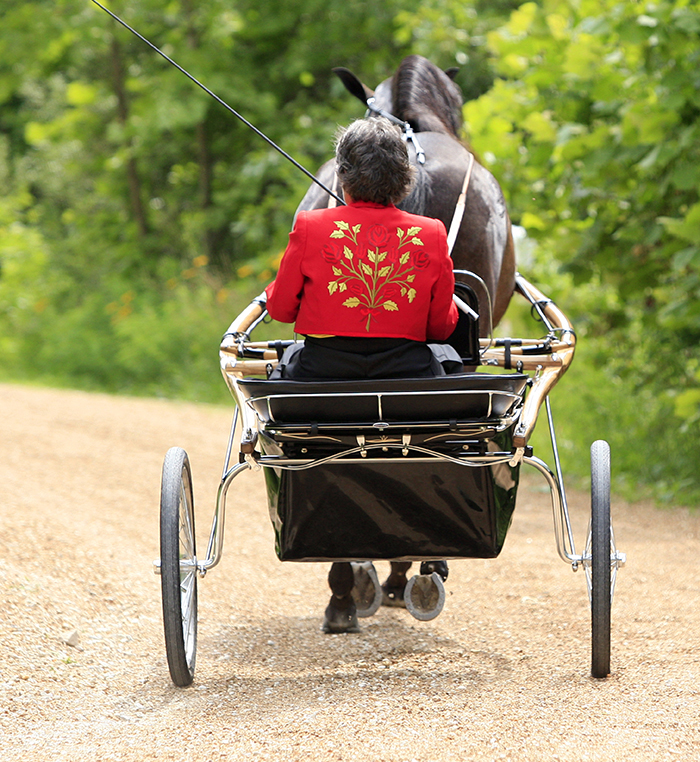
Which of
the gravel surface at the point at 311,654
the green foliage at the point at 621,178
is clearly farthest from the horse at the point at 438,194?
the green foliage at the point at 621,178

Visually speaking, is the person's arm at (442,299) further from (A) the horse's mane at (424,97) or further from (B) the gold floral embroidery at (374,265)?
(A) the horse's mane at (424,97)

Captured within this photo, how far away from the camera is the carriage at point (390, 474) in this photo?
9.33ft

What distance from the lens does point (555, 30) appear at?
6328 millimetres

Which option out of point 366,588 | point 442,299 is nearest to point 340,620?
point 366,588

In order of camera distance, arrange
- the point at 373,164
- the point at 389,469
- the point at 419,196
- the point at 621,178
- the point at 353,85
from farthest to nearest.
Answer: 1. the point at 621,178
2. the point at 353,85
3. the point at 419,196
4. the point at 389,469
5. the point at 373,164

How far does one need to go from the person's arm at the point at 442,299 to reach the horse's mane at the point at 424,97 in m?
1.51

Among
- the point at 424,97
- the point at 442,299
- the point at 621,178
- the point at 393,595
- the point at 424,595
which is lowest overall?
A: the point at 393,595

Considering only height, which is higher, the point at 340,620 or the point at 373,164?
the point at 373,164

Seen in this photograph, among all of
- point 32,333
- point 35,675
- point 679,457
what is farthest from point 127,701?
point 32,333

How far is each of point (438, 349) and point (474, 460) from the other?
387 millimetres

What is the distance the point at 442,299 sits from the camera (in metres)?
2.96

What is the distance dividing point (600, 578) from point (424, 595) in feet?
2.39

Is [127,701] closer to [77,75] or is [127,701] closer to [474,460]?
[474,460]

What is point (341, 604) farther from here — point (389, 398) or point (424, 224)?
point (424, 224)
